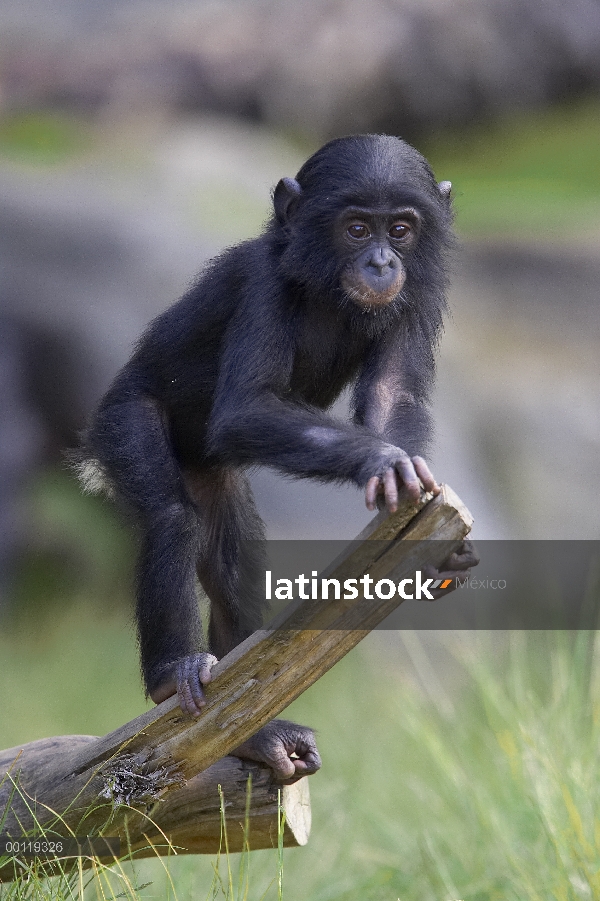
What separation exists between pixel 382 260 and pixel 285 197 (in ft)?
1.76

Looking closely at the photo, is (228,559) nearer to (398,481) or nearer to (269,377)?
(269,377)

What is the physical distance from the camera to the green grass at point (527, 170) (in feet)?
24.1

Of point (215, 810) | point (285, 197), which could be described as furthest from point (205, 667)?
point (285, 197)

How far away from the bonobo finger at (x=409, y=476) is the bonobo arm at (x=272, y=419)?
0.51 ft

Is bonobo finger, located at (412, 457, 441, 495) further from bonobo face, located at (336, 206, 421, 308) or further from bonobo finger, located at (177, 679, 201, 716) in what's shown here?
bonobo finger, located at (177, 679, 201, 716)

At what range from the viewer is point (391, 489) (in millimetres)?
2746

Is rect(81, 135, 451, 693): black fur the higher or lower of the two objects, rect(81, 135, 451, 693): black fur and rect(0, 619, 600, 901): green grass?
the higher

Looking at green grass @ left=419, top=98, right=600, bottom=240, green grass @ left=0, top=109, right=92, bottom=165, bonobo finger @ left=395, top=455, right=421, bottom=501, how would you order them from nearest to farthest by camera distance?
1. bonobo finger @ left=395, top=455, right=421, bottom=501
2. green grass @ left=0, top=109, right=92, bottom=165
3. green grass @ left=419, top=98, right=600, bottom=240

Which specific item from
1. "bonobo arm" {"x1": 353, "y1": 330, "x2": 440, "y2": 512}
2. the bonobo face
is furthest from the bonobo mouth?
"bonobo arm" {"x1": 353, "y1": 330, "x2": 440, "y2": 512}

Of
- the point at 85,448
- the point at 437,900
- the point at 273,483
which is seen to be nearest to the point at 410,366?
the point at 85,448

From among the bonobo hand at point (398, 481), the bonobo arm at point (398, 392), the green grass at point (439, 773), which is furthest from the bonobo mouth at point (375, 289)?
the green grass at point (439, 773)

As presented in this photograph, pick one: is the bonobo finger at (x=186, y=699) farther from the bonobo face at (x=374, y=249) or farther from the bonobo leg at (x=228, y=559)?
the bonobo face at (x=374, y=249)

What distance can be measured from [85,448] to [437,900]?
2764 millimetres

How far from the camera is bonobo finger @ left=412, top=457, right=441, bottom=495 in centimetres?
272
